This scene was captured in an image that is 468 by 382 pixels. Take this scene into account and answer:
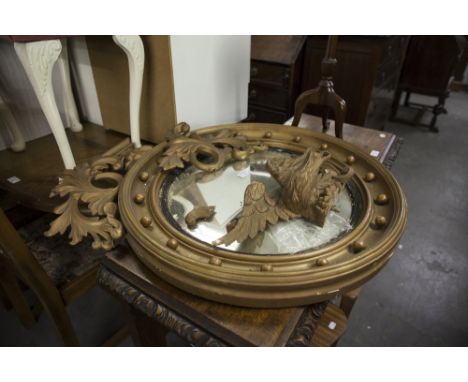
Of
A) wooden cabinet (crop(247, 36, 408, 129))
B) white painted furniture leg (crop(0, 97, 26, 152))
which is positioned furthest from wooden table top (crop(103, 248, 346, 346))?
wooden cabinet (crop(247, 36, 408, 129))

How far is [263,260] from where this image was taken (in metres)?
0.55

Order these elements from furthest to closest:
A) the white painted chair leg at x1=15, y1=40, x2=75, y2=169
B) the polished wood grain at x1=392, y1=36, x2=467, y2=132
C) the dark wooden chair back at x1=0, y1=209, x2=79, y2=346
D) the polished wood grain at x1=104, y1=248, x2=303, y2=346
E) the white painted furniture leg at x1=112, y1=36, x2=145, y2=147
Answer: the polished wood grain at x1=392, y1=36, x2=467, y2=132 → the white painted furniture leg at x1=112, y1=36, x2=145, y2=147 → the white painted chair leg at x1=15, y1=40, x2=75, y2=169 → the dark wooden chair back at x1=0, y1=209, x2=79, y2=346 → the polished wood grain at x1=104, y1=248, x2=303, y2=346

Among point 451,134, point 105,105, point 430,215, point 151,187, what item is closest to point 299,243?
point 151,187

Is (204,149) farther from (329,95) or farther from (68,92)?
(68,92)

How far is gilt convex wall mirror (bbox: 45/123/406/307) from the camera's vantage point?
1.76 feet

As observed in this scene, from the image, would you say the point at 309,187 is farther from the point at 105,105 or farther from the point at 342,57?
the point at 342,57

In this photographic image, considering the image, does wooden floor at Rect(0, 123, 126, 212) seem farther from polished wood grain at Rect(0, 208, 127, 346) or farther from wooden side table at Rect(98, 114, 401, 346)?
wooden side table at Rect(98, 114, 401, 346)

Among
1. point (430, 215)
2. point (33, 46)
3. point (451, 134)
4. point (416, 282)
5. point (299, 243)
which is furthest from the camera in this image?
point (451, 134)

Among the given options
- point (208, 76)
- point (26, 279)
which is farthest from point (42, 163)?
point (208, 76)

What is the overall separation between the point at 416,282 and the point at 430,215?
572 millimetres

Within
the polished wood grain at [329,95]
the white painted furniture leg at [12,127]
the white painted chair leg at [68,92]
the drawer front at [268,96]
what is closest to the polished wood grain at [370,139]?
the polished wood grain at [329,95]

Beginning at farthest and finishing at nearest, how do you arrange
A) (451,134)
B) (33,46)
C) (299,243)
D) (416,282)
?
(451,134) < (416,282) < (33,46) < (299,243)

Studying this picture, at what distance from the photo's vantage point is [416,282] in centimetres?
141

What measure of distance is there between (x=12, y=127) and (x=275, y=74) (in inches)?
53.0
